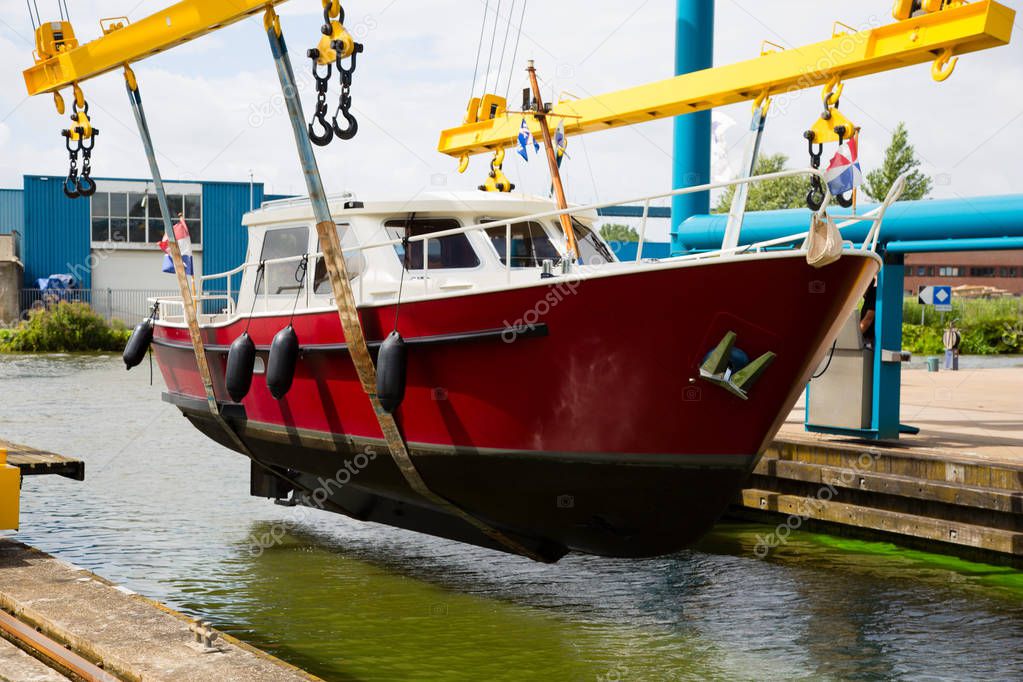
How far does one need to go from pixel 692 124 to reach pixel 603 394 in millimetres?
8495

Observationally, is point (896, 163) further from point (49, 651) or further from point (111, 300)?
point (49, 651)

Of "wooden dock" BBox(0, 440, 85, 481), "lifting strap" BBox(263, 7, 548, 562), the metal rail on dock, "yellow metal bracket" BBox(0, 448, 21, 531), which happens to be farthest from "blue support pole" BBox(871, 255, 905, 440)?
the metal rail on dock

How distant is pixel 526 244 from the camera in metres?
9.60

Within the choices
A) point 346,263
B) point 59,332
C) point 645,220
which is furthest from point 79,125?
point 59,332

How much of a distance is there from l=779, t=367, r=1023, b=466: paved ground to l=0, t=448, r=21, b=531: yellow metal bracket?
7447 mm

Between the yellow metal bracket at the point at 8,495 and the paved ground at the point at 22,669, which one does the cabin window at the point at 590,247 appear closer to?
the yellow metal bracket at the point at 8,495

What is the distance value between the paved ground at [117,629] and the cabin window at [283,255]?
3.37 m

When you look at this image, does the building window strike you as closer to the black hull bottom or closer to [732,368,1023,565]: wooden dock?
[732,368,1023,565]: wooden dock

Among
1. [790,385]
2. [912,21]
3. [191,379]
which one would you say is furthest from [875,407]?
[191,379]

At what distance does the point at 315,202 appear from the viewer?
809 cm

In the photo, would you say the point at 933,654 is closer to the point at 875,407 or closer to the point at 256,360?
the point at 875,407

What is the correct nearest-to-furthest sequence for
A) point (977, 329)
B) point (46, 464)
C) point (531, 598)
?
point (531, 598), point (46, 464), point (977, 329)

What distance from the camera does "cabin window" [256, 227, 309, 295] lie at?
1015cm

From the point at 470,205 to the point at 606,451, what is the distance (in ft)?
9.85
